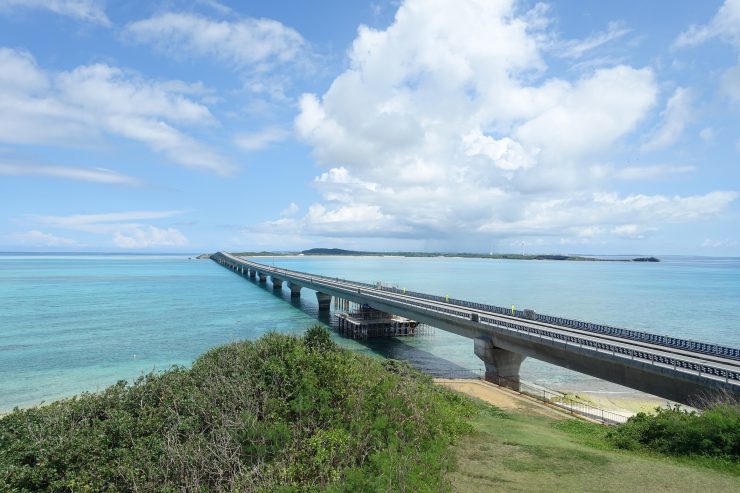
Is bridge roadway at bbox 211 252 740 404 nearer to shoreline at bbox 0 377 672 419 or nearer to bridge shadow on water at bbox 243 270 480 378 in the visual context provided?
shoreline at bbox 0 377 672 419

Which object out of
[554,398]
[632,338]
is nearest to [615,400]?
[554,398]

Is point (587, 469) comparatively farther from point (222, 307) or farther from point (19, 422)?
point (222, 307)

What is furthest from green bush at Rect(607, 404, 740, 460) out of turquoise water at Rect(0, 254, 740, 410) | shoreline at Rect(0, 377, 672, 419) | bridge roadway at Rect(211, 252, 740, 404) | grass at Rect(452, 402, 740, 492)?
turquoise water at Rect(0, 254, 740, 410)

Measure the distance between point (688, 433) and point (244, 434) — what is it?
20.2 m

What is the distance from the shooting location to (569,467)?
18234 mm

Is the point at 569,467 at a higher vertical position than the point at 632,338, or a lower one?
lower

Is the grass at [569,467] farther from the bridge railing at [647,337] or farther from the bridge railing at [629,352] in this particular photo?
the bridge railing at [647,337]

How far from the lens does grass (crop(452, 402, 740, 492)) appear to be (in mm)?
16484

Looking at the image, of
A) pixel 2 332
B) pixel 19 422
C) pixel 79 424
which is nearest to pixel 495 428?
pixel 79 424

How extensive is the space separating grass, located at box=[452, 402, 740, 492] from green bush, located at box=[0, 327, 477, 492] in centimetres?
148

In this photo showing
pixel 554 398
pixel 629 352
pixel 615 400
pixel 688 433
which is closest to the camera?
pixel 688 433

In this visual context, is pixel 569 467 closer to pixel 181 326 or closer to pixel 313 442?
pixel 313 442

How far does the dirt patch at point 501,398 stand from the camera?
1261 inches

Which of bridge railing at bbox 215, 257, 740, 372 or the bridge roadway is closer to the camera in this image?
bridge railing at bbox 215, 257, 740, 372
